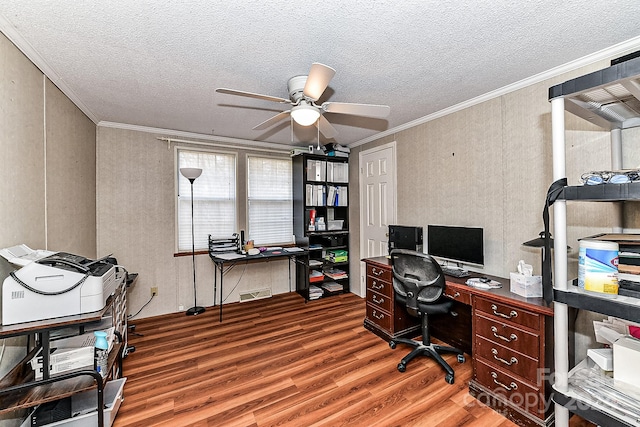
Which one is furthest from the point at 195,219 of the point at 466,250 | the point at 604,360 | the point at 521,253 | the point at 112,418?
the point at 604,360

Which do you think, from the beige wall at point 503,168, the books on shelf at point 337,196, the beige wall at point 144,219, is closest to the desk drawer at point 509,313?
the beige wall at point 503,168

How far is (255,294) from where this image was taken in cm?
411

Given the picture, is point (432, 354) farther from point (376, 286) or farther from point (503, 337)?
point (376, 286)

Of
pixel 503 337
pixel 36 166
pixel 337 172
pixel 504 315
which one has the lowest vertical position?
pixel 503 337

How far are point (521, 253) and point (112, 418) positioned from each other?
10.7 feet

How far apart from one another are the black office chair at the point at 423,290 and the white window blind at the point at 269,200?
2.33m

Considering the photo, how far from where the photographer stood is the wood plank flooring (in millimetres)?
1813

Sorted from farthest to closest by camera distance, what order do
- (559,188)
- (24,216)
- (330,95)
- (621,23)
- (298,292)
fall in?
(298,292) → (330,95) → (24,216) → (621,23) → (559,188)

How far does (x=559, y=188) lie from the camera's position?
1.26 m

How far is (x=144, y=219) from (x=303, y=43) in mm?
3001

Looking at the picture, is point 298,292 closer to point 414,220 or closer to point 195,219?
point 195,219

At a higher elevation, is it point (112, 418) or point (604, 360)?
point (604, 360)

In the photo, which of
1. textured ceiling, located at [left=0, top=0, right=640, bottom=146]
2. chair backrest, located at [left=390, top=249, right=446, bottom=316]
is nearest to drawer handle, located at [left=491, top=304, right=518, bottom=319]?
chair backrest, located at [left=390, top=249, right=446, bottom=316]

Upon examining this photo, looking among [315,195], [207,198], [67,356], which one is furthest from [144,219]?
[315,195]
